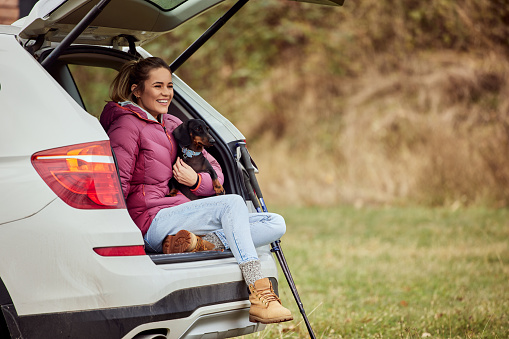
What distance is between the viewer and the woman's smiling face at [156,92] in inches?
167

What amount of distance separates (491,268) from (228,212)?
17.3 feet

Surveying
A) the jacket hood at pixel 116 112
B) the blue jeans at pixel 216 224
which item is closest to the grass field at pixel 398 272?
the blue jeans at pixel 216 224

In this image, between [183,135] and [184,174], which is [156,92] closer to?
[183,135]

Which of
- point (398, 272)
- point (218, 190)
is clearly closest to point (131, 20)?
point (218, 190)

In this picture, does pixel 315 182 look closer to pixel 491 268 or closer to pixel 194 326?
pixel 491 268

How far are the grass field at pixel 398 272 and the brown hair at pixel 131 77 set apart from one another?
6.01 ft

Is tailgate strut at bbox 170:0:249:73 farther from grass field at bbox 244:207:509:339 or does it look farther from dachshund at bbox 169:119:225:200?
grass field at bbox 244:207:509:339

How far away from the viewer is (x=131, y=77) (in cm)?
428

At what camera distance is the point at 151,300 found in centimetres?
309

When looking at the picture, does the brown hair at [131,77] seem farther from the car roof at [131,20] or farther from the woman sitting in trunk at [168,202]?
the car roof at [131,20]

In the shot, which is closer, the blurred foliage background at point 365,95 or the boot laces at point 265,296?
the boot laces at point 265,296

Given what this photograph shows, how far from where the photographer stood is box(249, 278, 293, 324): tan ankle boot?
3.50 m

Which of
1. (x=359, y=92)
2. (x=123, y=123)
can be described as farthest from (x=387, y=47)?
(x=123, y=123)

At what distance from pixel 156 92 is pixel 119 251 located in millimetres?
1434
